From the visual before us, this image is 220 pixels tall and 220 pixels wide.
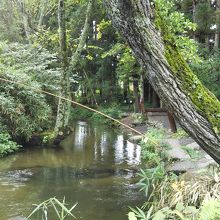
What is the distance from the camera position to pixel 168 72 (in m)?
3.30

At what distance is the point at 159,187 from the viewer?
559 cm

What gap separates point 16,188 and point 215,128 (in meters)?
5.29

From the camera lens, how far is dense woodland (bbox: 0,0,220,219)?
130 inches

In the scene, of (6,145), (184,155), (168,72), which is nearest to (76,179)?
(184,155)

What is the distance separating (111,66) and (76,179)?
1988 cm

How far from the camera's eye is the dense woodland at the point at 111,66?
10.8 feet

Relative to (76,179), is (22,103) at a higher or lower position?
higher

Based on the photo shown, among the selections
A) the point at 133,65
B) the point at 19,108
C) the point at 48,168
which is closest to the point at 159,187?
the point at 48,168

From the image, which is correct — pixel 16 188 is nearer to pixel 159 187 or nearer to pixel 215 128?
pixel 159 187

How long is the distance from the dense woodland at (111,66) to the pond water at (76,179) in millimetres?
1113

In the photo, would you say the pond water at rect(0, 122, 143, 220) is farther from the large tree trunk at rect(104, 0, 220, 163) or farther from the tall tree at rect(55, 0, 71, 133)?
the large tree trunk at rect(104, 0, 220, 163)

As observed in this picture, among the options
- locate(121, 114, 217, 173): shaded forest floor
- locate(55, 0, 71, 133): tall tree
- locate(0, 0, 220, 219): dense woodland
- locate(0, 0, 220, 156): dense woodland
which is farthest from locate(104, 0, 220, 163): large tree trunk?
locate(55, 0, 71, 133): tall tree

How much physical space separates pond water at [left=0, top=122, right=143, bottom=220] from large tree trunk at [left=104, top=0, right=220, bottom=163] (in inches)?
126

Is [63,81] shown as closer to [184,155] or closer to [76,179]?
[76,179]
